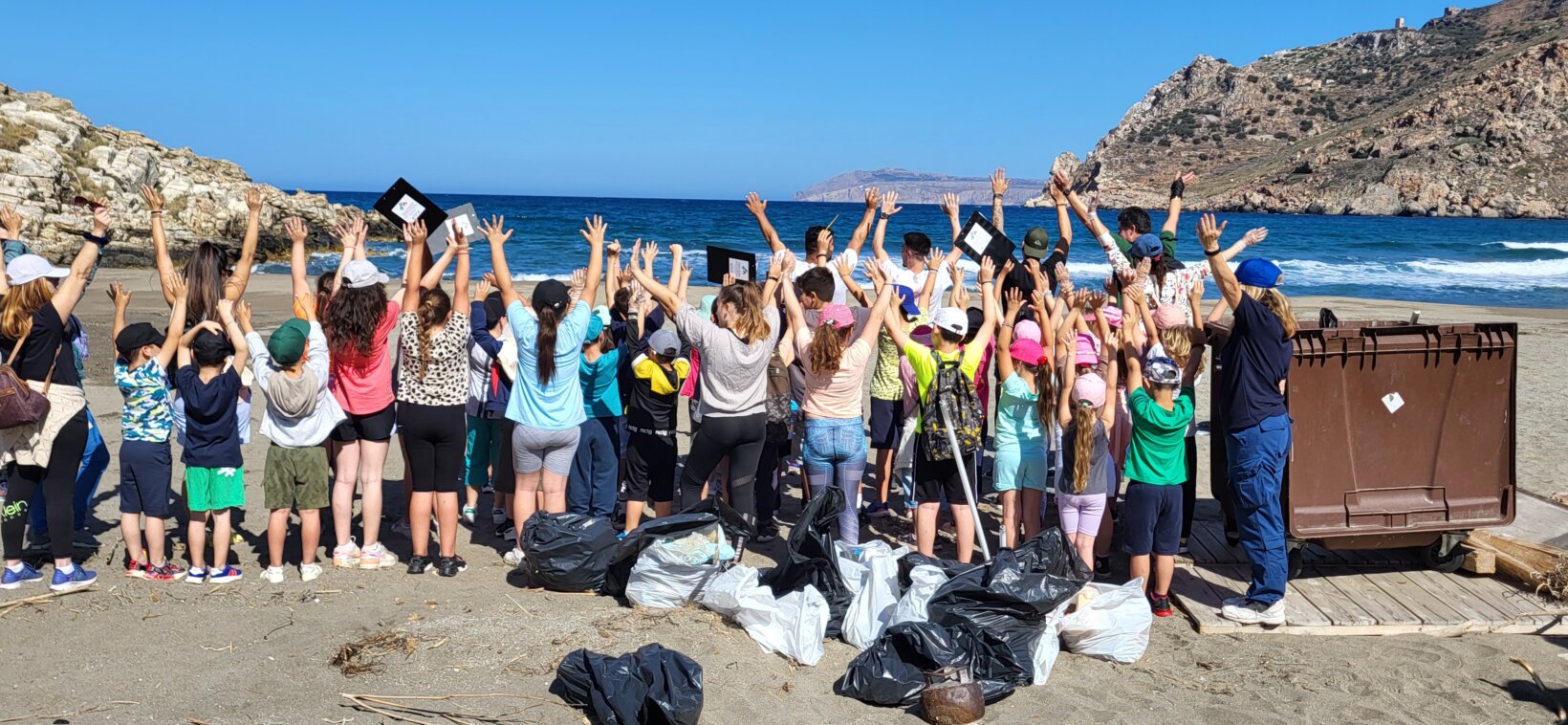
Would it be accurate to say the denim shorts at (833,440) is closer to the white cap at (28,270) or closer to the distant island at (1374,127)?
the white cap at (28,270)

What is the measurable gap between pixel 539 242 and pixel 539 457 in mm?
39806

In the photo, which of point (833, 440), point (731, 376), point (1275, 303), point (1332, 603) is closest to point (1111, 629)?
point (1332, 603)

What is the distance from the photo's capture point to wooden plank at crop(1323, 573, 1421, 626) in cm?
540

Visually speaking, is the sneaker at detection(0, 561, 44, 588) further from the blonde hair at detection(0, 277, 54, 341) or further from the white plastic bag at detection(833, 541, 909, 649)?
the white plastic bag at detection(833, 541, 909, 649)

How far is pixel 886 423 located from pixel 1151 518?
207 centimetres

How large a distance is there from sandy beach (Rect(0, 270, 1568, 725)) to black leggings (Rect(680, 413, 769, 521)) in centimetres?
83

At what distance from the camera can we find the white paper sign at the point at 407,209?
590 cm

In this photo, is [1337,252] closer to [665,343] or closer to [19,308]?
[665,343]

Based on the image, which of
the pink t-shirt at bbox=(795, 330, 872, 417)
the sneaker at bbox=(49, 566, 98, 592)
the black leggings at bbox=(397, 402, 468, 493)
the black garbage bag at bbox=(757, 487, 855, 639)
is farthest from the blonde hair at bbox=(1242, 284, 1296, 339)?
the sneaker at bbox=(49, 566, 98, 592)

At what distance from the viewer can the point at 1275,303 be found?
5254 mm

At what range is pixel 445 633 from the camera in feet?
16.4

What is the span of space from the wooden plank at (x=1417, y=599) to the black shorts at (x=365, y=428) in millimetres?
5427

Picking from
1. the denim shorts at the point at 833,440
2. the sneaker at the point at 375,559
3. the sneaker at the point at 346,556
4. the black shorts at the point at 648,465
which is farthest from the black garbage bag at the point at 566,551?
the denim shorts at the point at 833,440

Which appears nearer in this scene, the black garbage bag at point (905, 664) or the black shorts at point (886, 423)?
the black garbage bag at point (905, 664)
